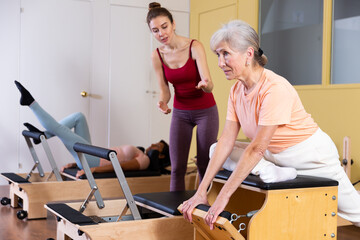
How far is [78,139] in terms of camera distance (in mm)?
3943

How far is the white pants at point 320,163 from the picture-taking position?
2.10m

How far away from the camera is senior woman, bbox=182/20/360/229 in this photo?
77.3 inches

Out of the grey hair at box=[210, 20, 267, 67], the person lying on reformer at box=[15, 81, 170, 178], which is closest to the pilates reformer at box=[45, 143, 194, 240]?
the grey hair at box=[210, 20, 267, 67]

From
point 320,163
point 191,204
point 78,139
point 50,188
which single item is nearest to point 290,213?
point 320,163

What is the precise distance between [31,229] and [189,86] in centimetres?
135

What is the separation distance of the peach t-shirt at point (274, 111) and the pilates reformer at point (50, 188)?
6.00 ft

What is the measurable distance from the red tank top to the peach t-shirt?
2.33 feet

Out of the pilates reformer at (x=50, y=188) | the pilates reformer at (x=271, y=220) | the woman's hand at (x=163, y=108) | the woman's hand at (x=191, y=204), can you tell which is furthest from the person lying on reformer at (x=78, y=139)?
the woman's hand at (x=191, y=204)

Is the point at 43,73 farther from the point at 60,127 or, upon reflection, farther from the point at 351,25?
the point at 351,25

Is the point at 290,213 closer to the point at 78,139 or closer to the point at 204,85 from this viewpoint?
the point at 204,85

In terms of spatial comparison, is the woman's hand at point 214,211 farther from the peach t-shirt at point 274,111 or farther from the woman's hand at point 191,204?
the peach t-shirt at point 274,111

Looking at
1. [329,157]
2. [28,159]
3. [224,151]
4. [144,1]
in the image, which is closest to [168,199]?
[224,151]

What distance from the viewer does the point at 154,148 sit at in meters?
4.31

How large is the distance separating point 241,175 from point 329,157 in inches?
17.3
